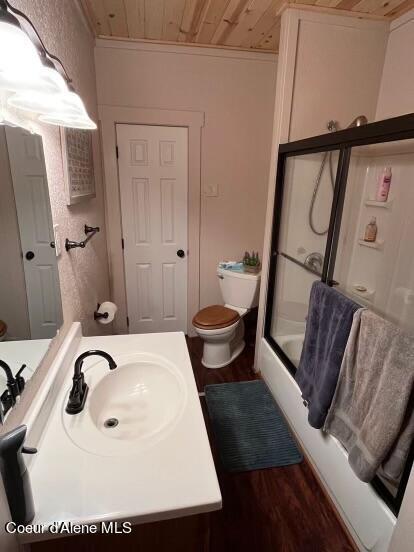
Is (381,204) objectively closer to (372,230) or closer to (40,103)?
(372,230)

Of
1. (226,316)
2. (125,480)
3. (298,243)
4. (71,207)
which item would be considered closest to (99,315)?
(71,207)

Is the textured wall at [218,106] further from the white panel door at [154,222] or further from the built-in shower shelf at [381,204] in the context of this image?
the built-in shower shelf at [381,204]

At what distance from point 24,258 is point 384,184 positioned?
1.93 metres

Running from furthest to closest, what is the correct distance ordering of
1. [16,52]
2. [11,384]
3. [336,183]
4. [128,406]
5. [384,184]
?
[384,184] < [336,183] < [128,406] < [11,384] < [16,52]

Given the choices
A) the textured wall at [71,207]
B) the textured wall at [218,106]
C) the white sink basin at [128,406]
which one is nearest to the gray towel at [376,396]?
the white sink basin at [128,406]

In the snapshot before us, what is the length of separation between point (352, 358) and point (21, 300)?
1197mm

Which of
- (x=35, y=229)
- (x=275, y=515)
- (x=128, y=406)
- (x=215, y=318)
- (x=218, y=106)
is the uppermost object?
(x=218, y=106)

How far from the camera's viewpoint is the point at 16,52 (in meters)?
0.62

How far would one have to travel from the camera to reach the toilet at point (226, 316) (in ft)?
7.89

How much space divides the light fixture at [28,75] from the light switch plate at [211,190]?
170cm

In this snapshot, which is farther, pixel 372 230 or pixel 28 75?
pixel 372 230

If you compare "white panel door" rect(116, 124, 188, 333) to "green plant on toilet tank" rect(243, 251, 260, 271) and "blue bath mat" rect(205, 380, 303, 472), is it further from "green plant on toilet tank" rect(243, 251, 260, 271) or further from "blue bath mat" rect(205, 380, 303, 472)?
"blue bath mat" rect(205, 380, 303, 472)

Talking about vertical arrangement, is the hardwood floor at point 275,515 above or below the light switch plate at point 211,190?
below

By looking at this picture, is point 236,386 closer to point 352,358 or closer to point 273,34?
point 352,358
